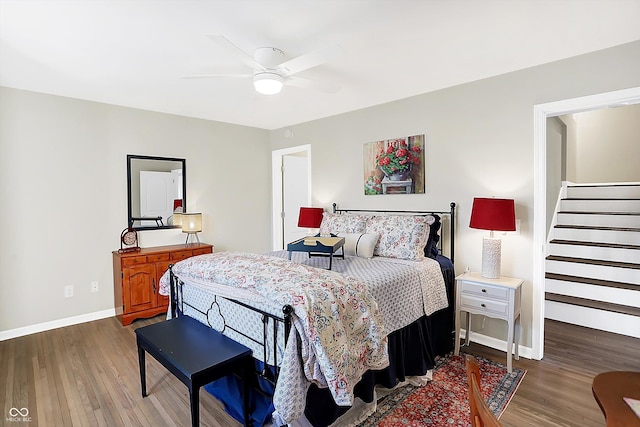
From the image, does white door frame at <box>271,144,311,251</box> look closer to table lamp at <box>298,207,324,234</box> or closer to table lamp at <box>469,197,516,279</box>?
table lamp at <box>298,207,324,234</box>

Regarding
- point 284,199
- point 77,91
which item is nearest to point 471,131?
point 284,199

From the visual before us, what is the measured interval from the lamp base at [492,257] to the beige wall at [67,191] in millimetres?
3695

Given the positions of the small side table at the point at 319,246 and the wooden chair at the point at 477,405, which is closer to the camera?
the wooden chair at the point at 477,405

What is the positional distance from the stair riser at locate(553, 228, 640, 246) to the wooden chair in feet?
14.3

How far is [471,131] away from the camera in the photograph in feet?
10.7

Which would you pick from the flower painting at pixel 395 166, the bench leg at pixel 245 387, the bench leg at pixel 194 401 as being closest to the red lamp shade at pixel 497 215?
the flower painting at pixel 395 166

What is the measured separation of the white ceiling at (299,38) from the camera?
6.62ft

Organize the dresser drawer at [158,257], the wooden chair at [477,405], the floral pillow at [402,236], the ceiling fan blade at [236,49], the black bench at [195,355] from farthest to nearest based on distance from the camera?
the dresser drawer at [158,257]
the floral pillow at [402,236]
the ceiling fan blade at [236,49]
the black bench at [195,355]
the wooden chair at [477,405]

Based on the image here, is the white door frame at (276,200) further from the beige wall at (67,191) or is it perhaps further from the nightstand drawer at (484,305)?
the nightstand drawer at (484,305)

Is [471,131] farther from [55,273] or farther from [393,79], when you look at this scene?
[55,273]

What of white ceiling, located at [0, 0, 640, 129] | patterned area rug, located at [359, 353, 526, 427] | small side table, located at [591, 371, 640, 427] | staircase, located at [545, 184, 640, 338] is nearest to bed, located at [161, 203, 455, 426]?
patterned area rug, located at [359, 353, 526, 427]

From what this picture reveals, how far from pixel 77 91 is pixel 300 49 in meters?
2.60

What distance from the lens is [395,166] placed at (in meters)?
3.86

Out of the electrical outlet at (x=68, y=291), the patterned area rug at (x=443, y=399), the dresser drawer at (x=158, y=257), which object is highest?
the dresser drawer at (x=158, y=257)
